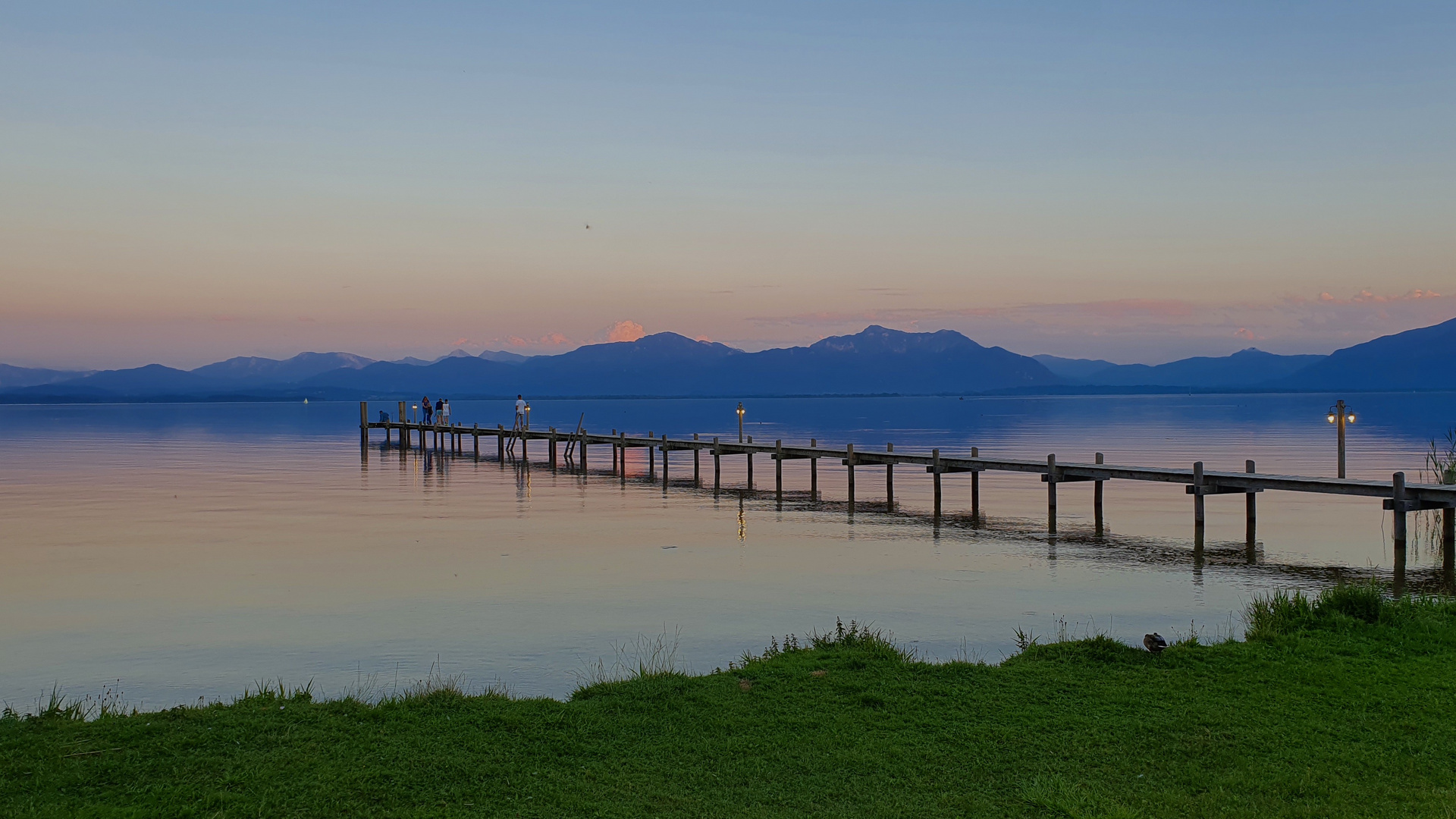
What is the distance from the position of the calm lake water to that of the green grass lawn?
359 centimetres

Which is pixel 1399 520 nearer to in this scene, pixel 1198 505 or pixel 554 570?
pixel 1198 505

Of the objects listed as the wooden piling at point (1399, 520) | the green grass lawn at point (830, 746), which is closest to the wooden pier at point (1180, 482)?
the wooden piling at point (1399, 520)

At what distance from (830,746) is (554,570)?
14.2 metres

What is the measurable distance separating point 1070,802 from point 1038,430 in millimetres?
85163

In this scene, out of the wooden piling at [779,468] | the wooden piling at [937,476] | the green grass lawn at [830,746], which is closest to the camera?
the green grass lawn at [830,746]

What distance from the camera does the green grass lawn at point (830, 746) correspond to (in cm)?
791

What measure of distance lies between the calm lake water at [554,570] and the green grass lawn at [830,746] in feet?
11.8

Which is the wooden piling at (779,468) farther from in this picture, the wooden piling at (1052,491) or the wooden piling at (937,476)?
the wooden piling at (1052,491)

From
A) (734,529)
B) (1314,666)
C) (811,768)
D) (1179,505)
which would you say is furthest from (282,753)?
(1179,505)

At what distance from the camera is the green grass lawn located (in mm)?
7906

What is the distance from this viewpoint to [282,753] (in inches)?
351

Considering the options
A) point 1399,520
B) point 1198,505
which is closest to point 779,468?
point 1198,505

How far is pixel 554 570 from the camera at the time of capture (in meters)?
22.8

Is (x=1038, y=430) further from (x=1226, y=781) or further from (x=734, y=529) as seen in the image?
(x=1226, y=781)
